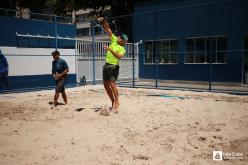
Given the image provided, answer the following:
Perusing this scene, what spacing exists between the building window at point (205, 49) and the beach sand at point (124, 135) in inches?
343

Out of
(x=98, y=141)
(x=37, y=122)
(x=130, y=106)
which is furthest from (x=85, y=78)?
(x=98, y=141)

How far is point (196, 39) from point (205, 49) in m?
0.89

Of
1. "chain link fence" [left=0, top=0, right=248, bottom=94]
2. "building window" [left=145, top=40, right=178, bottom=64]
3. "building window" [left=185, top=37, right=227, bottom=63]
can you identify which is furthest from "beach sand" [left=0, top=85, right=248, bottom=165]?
"building window" [left=145, top=40, right=178, bottom=64]

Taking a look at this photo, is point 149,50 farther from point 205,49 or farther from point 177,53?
point 205,49

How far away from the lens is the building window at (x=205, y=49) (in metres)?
16.2

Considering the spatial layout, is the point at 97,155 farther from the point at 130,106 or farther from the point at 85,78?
the point at 85,78

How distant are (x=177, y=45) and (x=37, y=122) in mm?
13122

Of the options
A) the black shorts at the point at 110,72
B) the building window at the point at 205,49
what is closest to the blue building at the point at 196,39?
the building window at the point at 205,49

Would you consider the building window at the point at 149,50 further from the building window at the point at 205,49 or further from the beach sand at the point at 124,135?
the beach sand at the point at 124,135

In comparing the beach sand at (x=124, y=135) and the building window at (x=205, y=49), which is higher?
the building window at (x=205, y=49)

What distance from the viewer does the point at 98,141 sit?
4840mm

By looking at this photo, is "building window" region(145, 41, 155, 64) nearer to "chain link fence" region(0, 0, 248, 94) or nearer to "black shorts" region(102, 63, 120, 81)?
"chain link fence" region(0, 0, 248, 94)

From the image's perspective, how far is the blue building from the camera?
15.4 m

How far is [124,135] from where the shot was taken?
5.20 m
